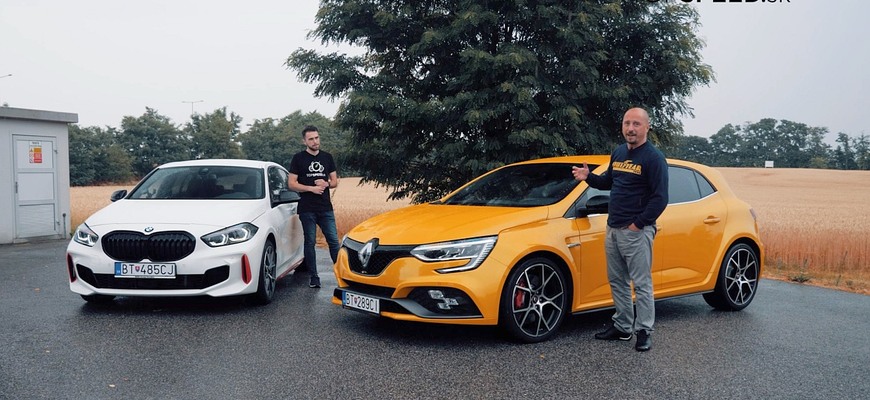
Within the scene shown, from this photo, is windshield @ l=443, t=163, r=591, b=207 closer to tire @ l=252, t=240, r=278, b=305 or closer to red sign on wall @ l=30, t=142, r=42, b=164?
tire @ l=252, t=240, r=278, b=305

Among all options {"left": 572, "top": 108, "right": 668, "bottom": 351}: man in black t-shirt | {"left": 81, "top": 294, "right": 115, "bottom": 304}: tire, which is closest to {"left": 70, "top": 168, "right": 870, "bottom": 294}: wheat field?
{"left": 572, "top": 108, "right": 668, "bottom": 351}: man in black t-shirt

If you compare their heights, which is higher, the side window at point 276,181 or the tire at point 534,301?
the side window at point 276,181

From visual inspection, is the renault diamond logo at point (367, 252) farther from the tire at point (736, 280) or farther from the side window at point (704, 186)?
the tire at point (736, 280)

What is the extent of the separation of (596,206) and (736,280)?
221cm

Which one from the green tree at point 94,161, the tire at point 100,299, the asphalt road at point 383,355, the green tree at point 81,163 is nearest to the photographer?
the asphalt road at point 383,355

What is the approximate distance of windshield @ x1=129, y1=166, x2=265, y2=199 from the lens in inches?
310

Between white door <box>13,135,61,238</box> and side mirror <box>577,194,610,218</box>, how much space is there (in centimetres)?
1186

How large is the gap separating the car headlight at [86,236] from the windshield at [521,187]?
3.34 meters

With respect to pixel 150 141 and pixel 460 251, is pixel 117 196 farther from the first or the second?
pixel 150 141

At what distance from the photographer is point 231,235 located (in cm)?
682

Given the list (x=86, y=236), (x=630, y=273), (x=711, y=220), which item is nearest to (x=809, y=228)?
(x=711, y=220)

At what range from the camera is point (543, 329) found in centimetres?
573

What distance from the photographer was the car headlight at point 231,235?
6.65 metres

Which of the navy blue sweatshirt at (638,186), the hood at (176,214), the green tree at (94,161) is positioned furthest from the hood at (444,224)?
the green tree at (94,161)
